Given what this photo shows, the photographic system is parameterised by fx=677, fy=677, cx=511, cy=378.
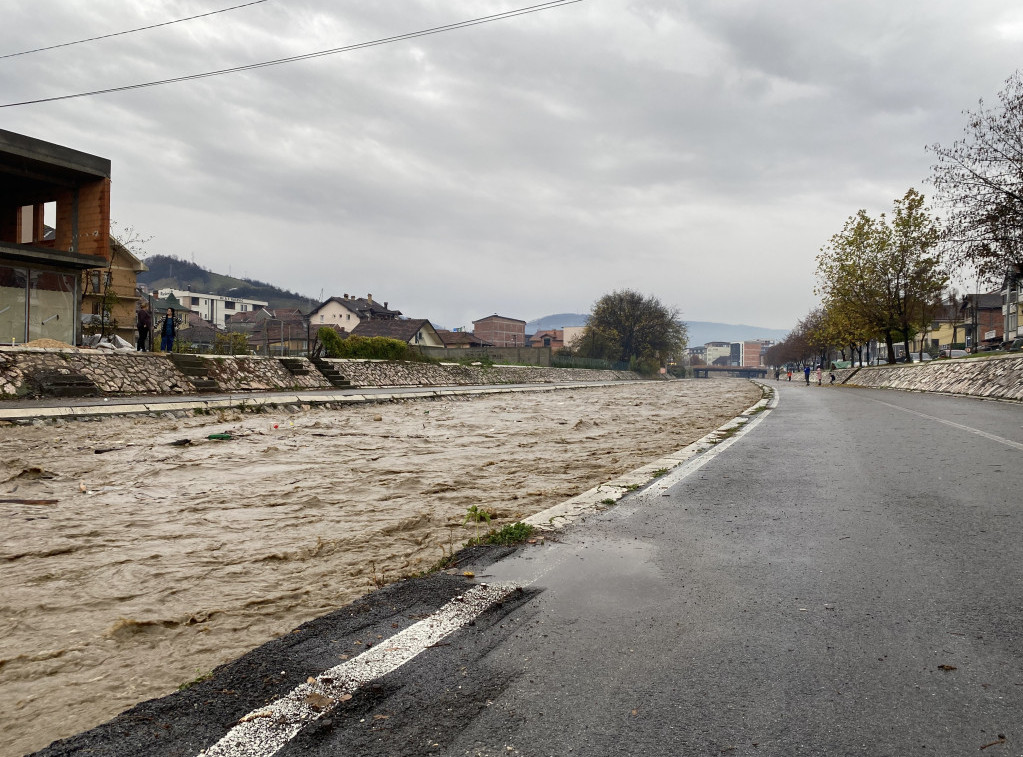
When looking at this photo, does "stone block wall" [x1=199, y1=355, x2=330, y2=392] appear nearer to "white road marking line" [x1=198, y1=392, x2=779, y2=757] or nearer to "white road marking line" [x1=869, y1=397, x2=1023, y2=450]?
"white road marking line" [x1=869, y1=397, x2=1023, y2=450]

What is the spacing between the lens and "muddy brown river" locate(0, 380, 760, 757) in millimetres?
2648

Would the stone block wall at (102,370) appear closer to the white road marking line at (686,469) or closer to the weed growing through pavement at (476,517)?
the weed growing through pavement at (476,517)

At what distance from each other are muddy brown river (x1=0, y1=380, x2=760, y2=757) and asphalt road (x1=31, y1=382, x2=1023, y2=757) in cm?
35

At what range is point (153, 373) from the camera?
66.7 feet

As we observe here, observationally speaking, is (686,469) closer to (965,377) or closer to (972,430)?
(972,430)

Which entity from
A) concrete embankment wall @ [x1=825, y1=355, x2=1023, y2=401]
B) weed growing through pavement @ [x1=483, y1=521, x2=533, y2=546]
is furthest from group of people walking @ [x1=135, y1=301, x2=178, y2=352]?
concrete embankment wall @ [x1=825, y1=355, x2=1023, y2=401]

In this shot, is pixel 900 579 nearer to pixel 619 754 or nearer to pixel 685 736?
pixel 685 736

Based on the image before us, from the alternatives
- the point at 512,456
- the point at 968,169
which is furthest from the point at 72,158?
the point at 968,169

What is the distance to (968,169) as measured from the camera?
24984 millimetres

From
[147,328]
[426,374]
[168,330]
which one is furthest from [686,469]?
[426,374]

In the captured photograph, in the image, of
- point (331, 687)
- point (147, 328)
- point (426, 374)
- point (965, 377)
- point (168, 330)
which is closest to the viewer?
point (331, 687)

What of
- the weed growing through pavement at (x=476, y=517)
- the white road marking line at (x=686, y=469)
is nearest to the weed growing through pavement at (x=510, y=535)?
the weed growing through pavement at (x=476, y=517)

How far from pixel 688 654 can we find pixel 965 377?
28.4 metres

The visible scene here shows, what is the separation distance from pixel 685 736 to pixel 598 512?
10.8 feet
